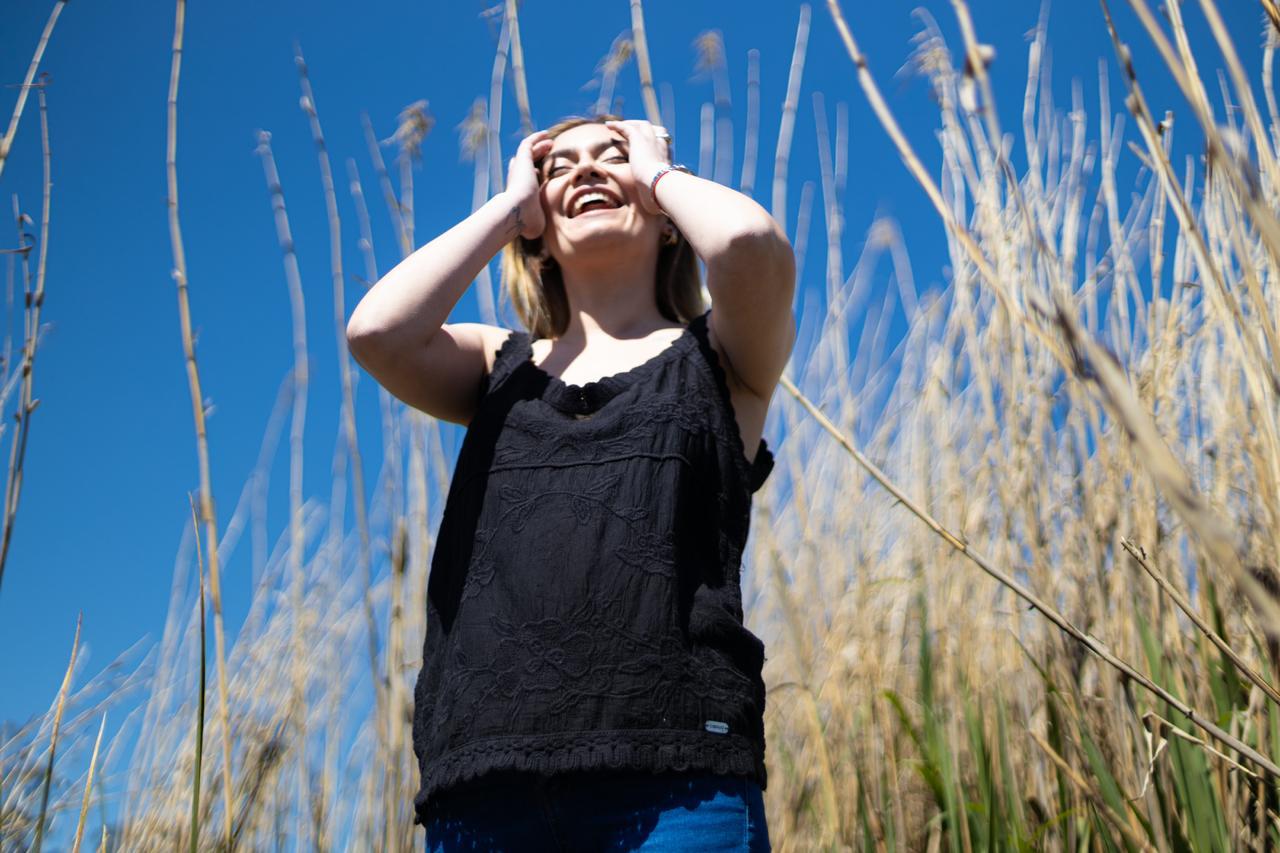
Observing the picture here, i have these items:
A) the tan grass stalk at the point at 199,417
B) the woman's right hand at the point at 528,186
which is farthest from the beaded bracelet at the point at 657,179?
the tan grass stalk at the point at 199,417

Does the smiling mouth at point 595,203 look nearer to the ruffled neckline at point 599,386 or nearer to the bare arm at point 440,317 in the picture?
the bare arm at point 440,317

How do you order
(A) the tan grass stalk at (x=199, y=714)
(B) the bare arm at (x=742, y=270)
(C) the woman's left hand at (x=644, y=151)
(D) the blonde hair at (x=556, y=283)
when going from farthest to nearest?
(D) the blonde hair at (x=556, y=283) → (C) the woman's left hand at (x=644, y=151) → (B) the bare arm at (x=742, y=270) → (A) the tan grass stalk at (x=199, y=714)

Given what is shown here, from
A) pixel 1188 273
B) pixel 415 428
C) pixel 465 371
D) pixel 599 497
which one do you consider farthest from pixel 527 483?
pixel 1188 273

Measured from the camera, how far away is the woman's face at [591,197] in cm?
99

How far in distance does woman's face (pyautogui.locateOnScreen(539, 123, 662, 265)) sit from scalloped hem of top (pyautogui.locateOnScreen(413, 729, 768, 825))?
1.52 ft

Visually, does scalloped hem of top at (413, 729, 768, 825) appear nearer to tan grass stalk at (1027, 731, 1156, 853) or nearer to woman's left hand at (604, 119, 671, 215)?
tan grass stalk at (1027, 731, 1156, 853)

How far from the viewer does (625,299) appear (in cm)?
103

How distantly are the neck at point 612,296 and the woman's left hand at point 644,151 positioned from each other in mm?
59

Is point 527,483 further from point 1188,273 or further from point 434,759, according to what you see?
point 1188,273

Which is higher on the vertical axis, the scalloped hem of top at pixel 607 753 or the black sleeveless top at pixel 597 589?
the black sleeveless top at pixel 597 589

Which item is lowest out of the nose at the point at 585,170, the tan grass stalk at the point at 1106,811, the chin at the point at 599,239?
the tan grass stalk at the point at 1106,811

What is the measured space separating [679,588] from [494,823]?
212 mm

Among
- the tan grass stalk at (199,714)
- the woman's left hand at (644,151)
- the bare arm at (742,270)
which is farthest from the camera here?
the woman's left hand at (644,151)

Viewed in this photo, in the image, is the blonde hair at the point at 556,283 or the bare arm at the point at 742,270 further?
the blonde hair at the point at 556,283
